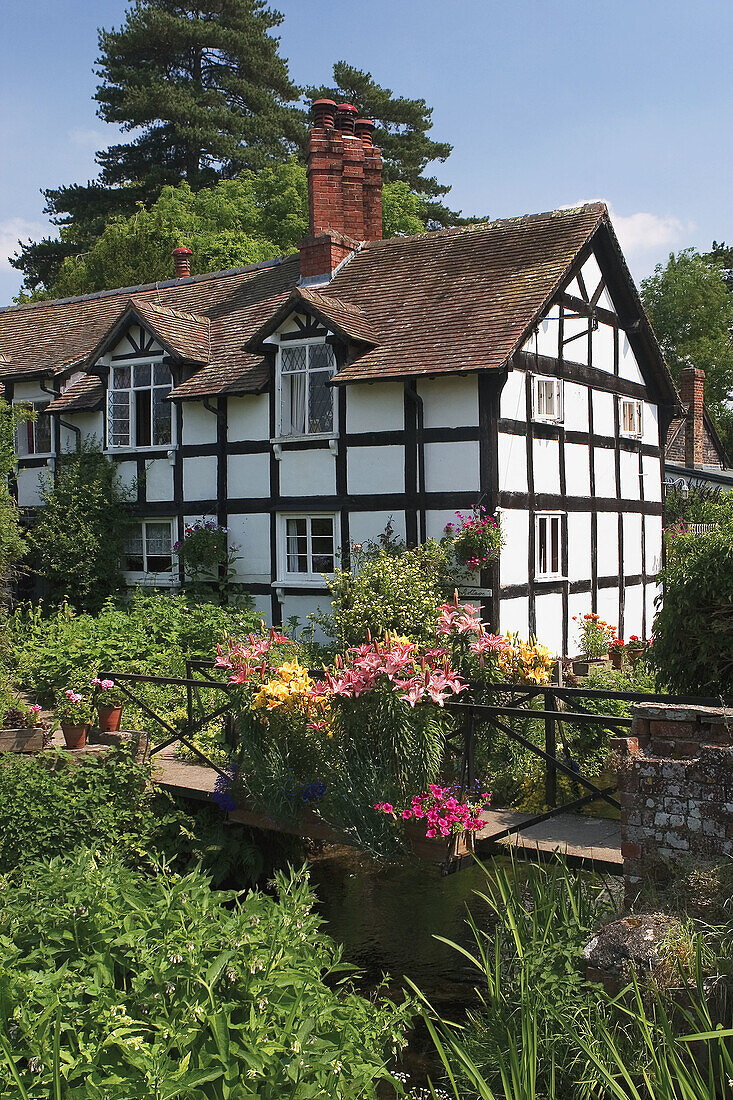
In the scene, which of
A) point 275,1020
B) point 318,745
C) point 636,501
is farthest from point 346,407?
point 275,1020

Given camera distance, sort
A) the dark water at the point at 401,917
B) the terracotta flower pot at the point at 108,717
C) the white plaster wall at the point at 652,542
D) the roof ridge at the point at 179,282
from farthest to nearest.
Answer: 1. the roof ridge at the point at 179,282
2. the white plaster wall at the point at 652,542
3. the terracotta flower pot at the point at 108,717
4. the dark water at the point at 401,917

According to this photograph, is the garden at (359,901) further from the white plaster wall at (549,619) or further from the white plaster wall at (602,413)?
the white plaster wall at (602,413)

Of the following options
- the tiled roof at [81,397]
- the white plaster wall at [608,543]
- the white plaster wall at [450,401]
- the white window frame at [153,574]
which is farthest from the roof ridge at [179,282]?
the white plaster wall at [608,543]

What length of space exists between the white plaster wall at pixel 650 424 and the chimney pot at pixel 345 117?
306 inches

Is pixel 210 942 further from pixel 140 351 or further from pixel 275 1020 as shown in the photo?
pixel 140 351

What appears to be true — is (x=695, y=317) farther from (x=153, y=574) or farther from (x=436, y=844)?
(x=436, y=844)

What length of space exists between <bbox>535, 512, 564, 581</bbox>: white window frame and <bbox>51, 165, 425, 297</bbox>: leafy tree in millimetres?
15182

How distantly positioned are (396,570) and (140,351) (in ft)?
24.9

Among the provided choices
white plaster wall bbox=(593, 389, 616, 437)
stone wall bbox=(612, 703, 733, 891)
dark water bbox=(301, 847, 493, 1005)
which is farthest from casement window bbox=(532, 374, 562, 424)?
stone wall bbox=(612, 703, 733, 891)

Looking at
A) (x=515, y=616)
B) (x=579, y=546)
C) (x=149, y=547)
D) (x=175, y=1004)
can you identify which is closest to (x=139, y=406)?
(x=149, y=547)

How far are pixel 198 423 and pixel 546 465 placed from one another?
6.20 metres

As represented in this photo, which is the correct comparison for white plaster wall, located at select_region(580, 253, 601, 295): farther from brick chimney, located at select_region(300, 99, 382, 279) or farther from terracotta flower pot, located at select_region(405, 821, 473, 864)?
terracotta flower pot, located at select_region(405, 821, 473, 864)

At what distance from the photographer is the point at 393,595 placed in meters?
13.4

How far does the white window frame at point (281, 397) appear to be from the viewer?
16.2 metres
